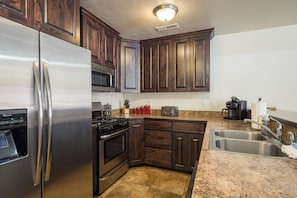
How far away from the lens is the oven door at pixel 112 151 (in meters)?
2.09

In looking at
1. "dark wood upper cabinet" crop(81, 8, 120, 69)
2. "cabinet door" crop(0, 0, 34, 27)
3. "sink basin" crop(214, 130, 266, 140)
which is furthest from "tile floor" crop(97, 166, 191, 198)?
"cabinet door" crop(0, 0, 34, 27)

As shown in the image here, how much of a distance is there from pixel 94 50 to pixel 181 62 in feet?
4.64

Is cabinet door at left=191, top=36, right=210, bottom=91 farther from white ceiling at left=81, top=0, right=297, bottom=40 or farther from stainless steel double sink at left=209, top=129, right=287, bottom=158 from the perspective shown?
stainless steel double sink at left=209, top=129, right=287, bottom=158

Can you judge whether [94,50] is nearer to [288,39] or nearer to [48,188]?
[48,188]

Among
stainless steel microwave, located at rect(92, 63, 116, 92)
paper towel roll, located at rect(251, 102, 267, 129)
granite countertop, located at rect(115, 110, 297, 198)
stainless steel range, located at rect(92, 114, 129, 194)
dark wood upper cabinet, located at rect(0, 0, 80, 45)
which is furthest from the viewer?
stainless steel microwave, located at rect(92, 63, 116, 92)

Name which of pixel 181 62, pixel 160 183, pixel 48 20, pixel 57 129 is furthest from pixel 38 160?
pixel 181 62

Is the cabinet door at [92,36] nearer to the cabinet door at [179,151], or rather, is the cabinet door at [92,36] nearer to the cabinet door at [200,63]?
the cabinet door at [200,63]

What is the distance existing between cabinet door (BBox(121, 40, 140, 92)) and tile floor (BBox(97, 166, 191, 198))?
1.41 m

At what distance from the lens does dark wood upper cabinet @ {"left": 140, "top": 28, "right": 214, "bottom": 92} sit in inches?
108

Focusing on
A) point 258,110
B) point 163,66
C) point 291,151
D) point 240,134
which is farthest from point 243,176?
point 163,66

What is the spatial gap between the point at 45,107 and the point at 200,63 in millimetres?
2308

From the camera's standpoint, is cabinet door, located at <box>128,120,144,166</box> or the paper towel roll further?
cabinet door, located at <box>128,120,144,166</box>

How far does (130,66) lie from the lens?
3082 millimetres

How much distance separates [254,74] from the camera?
2756 millimetres
